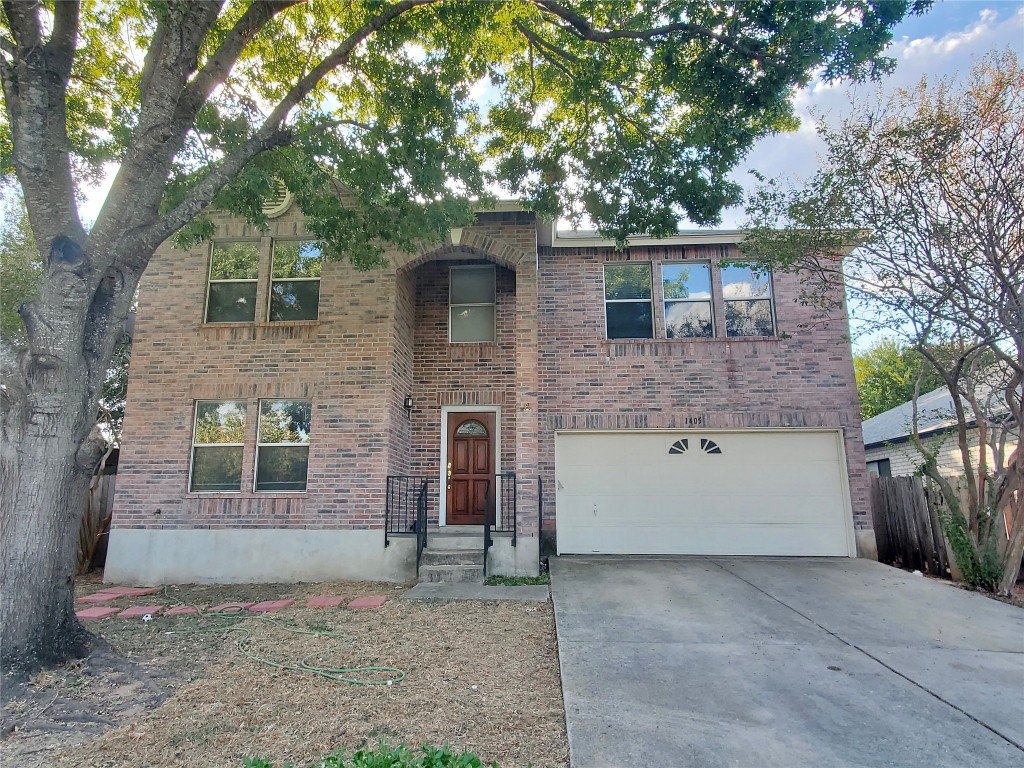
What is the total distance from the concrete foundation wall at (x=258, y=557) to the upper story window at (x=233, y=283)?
338cm

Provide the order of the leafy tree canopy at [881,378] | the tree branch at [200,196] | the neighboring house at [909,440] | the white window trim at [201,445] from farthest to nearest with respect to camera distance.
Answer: the leafy tree canopy at [881,378] → the neighboring house at [909,440] → the white window trim at [201,445] → the tree branch at [200,196]

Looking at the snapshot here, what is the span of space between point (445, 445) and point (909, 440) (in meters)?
10.6

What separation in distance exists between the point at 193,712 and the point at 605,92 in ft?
23.7

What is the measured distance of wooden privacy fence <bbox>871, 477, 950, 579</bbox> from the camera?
8.05 metres

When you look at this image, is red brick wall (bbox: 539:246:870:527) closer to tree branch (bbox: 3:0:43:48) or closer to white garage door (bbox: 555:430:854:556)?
white garage door (bbox: 555:430:854:556)

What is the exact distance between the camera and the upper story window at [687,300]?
9.73 m

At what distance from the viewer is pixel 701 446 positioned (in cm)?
934

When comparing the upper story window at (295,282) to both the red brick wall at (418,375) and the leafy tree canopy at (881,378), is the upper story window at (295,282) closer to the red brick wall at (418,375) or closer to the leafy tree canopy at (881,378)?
the red brick wall at (418,375)

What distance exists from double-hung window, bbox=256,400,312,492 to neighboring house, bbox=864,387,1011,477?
10777mm

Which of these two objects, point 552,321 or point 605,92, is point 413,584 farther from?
point 605,92

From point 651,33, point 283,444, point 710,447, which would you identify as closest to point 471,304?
point 283,444

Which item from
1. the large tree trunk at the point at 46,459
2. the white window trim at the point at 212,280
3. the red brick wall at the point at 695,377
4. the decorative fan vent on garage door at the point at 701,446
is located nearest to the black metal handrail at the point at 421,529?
the red brick wall at the point at 695,377

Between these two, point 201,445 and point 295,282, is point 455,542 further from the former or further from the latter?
point 295,282

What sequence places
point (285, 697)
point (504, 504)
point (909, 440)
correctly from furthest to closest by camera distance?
point (909, 440), point (504, 504), point (285, 697)
